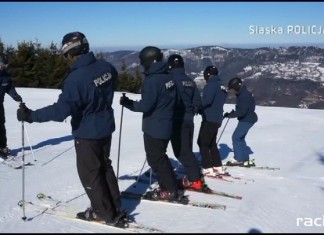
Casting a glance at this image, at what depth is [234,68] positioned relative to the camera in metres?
35.5

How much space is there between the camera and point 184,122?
5570mm

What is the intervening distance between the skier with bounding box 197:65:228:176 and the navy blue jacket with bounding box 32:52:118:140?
2459 mm

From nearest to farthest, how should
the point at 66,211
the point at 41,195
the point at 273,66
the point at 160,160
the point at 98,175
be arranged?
the point at 98,175
the point at 66,211
the point at 160,160
the point at 41,195
the point at 273,66

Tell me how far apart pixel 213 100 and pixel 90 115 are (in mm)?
2847

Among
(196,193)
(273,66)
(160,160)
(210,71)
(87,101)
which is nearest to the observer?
(87,101)

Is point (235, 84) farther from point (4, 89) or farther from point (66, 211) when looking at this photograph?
point (4, 89)

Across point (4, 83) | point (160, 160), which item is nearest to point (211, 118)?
point (160, 160)

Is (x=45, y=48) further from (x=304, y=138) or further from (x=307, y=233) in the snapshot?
(x=307, y=233)

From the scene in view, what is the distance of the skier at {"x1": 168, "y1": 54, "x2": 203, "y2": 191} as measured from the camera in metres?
5.55

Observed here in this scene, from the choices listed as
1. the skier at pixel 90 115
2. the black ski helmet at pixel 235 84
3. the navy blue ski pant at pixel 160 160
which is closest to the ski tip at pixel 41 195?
the skier at pixel 90 115

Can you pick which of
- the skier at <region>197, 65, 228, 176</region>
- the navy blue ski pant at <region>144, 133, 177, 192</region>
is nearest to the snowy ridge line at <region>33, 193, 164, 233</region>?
the navy blue ski pant at <region>144, 133, 177, 192</region>

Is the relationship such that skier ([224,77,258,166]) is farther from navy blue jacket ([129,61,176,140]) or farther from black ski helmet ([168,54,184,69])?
navy blue jacket ([129,61,176,140])

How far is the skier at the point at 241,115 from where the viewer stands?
716 cm

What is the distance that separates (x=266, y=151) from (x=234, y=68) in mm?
26984
